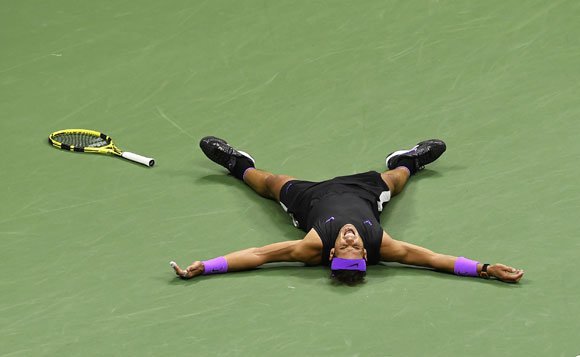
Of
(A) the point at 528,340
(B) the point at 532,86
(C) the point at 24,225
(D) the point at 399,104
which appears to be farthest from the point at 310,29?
(A) the point at 528,340

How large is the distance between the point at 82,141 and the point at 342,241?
3704mm

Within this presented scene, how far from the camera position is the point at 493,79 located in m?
13.8

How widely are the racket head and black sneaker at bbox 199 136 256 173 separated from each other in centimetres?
99

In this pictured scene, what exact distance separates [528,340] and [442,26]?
5.71 meters

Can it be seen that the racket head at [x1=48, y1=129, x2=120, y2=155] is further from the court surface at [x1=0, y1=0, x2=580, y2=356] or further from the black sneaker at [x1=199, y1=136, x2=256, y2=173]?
the black sneaker at [x1=199, y1=136, x2=256, y2=173]

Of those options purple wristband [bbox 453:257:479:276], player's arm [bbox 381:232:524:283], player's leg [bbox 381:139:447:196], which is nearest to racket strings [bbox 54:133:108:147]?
player's leg [bbox 381:139:447:196]

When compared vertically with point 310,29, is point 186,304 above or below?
below

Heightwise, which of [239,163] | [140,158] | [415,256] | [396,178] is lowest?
[140,158]

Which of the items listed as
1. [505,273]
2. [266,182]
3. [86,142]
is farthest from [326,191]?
[86,142]

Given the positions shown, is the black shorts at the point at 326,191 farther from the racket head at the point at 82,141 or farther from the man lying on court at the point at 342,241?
the racket head at the point at 82,141

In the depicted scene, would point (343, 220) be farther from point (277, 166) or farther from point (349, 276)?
point (277, 166)

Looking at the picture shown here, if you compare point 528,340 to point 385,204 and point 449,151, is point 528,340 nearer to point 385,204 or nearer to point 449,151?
point 385,204

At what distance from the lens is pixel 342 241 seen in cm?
1053

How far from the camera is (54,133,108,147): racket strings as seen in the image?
13.1 meters
